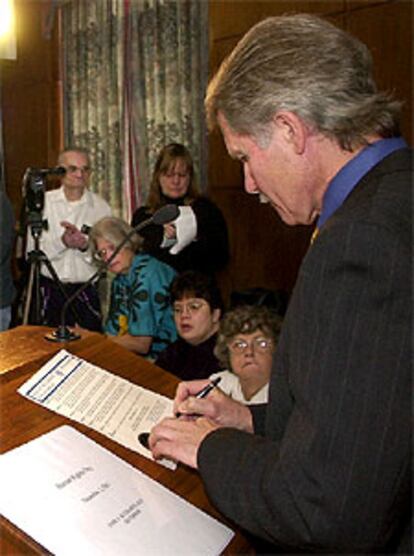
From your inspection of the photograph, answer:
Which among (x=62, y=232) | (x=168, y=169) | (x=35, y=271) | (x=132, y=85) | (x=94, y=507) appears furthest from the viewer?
(x=132, y=85)

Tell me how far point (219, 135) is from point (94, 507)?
8.03 feet

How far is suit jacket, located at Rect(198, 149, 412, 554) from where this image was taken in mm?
653

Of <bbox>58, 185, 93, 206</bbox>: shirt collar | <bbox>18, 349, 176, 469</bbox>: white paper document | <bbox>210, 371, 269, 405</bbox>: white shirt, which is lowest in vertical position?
<bbox>210, 371, 269, 405</bbox>: white shirt

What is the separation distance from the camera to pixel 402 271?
2.15ft

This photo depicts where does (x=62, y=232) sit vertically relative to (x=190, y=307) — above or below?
above

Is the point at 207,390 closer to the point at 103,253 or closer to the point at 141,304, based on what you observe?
the point at 141,304

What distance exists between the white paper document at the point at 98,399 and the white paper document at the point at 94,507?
0.10m

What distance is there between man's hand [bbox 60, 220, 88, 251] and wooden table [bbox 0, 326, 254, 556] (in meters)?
1.55

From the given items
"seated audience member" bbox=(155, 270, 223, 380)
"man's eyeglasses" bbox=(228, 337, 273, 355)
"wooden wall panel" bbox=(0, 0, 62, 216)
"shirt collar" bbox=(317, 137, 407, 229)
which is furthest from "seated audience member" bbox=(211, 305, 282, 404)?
"wooden wall panel" bbox=(0, 0, 62, 216)

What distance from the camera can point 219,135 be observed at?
9.95 feet

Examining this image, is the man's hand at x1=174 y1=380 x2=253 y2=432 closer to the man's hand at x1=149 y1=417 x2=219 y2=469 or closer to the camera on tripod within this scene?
the man's hand at x1=149 y1=417 x2=219 y2=469

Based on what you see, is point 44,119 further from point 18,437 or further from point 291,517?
point 291,517

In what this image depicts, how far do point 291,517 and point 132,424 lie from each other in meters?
0.43

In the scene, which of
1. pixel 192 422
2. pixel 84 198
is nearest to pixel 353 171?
pixel 192 422
